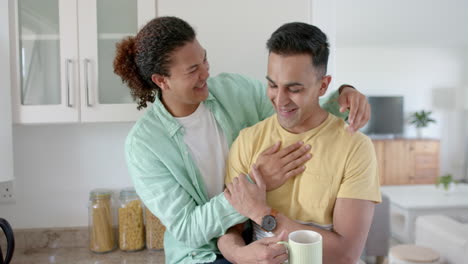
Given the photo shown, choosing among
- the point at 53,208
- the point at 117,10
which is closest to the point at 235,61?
the point at 117,10

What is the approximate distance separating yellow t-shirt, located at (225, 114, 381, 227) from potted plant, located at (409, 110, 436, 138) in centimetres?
751

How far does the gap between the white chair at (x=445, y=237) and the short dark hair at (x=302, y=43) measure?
238 cm

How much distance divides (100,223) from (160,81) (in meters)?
0.90

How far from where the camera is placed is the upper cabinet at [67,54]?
1.74 metres

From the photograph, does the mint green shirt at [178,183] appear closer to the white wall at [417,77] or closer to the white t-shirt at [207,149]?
the white t-shirt at [207,149]

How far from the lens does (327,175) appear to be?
1208 mm

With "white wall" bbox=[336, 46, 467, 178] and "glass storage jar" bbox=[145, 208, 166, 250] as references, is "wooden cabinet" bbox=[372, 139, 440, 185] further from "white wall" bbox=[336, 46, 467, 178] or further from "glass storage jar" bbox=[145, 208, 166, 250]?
"glass storage jar" bbox=[145, 208, 166, 250]

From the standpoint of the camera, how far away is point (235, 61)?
6.21 feet

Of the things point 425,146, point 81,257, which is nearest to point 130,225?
Result: point 81,257

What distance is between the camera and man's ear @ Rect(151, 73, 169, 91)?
56.0 inches

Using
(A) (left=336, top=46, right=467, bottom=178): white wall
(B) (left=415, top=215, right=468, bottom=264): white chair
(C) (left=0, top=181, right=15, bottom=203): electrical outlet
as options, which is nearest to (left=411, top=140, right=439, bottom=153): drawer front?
(A) (left=336, top=46, right=467, bottom=178): white wall

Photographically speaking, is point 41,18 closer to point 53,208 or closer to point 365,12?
point 53,208

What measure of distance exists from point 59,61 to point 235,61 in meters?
0.77

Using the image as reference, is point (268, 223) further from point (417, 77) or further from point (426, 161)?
point (417, 77)
